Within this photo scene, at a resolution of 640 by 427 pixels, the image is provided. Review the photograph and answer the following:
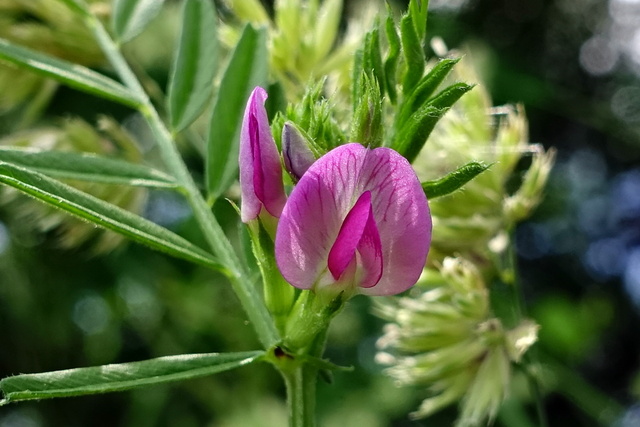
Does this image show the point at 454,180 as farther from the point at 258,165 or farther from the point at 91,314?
the point at 91,314

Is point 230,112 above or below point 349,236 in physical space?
above

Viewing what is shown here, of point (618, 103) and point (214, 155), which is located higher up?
point (618, 103)

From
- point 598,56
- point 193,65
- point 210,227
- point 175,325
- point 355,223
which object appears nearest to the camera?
point 355,223

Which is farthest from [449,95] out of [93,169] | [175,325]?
[175,325]

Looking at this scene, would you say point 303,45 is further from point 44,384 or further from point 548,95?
point 548,95

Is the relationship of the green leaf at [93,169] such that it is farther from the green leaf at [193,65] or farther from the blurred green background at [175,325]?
the blurred green background at [175,325]

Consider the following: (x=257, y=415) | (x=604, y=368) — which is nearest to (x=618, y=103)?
(x=604, y=368)

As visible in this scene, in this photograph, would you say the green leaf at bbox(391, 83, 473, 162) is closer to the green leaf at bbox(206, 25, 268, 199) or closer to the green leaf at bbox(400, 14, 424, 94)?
the green leaf at bbox(400, 14, 424, 94)
